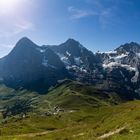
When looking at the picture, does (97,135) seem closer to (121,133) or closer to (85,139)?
(85,139)

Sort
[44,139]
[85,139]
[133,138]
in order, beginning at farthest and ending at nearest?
[44,139], [85,139], [133,138]

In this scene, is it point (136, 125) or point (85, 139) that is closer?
point (136, 125)

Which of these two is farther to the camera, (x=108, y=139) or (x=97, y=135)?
(x=97, y=135)

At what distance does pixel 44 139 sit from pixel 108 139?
124ft

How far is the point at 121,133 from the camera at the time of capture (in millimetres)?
47938

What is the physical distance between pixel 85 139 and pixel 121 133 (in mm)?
8990

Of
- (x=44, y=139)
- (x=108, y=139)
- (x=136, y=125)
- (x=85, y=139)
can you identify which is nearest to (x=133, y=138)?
(x=108, y=139)

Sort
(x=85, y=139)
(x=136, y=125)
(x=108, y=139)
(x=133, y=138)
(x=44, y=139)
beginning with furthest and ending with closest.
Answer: (x=44, y=139), (x=85, y=139), (x=136, y=125), (x=108, y=139), (x=133, y=138)

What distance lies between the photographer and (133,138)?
41188 millimetres

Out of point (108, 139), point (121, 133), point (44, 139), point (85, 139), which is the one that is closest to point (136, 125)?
point (121, 133)

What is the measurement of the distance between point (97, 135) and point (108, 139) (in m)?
12.1

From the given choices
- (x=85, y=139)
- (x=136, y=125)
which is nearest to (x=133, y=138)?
(x=136, y=125)

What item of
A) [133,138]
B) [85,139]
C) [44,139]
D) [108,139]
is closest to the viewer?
[133,138]

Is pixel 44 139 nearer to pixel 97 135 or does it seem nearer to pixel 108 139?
pixel 97 135
